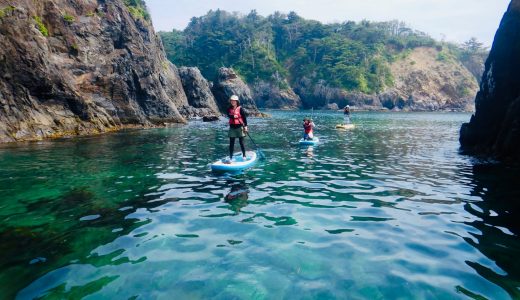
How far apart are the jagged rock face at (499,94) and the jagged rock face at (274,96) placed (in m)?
110

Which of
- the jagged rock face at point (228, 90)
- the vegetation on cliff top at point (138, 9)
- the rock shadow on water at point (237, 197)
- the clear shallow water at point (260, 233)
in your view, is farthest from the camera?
the jagged rock face at point (228, 90)

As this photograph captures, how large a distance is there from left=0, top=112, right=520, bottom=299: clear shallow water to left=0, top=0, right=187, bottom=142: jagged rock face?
1477 cm

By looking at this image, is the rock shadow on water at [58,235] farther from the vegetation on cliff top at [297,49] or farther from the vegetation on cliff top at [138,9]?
the vegetation on cliff top at [297,49]

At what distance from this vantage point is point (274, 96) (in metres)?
132

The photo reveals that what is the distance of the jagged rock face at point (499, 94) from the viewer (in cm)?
1836

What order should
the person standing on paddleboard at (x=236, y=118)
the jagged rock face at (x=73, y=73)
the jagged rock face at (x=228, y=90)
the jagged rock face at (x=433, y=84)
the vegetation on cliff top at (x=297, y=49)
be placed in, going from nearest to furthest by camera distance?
the person standing on paddleboard at (x=236, y=118) < the jagged rock face at (x=73, y=73) < the jagged rock face at (x=228, y=90) < the jagged rock face at (x=433, y=84) < the vegetation on cliff top at (x=297, y=49)

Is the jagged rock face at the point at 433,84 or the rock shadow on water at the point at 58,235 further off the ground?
the jagged rock face at the point at 433,84

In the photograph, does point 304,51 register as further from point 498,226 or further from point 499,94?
point 498,226

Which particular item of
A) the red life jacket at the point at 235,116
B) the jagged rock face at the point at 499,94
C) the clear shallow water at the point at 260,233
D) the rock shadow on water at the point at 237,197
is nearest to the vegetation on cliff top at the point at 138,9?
the red life jacket at the point at 235,116

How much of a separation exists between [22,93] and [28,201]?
20679 millimetres

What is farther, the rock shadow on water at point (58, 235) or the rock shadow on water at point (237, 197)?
the rock shadow on water at point (237, 197)

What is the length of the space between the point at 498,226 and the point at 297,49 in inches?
6093

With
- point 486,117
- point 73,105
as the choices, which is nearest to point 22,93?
point 73,105

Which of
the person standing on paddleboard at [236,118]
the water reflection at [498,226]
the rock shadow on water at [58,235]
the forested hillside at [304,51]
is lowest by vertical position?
the water reflection at [498,226]
